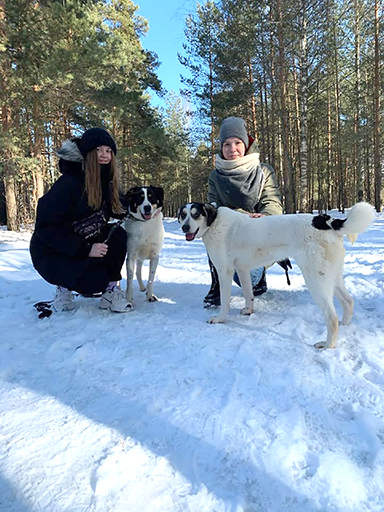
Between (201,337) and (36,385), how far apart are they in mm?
1290

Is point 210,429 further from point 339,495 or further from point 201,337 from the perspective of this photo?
point 201,337

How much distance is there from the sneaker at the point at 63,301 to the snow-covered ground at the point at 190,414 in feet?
0.78

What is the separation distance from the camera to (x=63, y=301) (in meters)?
3.39

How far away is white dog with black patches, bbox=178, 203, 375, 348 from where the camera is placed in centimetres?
254

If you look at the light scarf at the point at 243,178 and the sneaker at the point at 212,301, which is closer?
the sneaker at the point at 212,301

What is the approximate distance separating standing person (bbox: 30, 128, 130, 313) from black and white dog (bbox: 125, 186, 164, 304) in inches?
9.5

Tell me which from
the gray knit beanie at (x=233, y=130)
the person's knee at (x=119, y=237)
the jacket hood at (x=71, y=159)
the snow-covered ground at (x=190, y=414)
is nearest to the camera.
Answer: the snow-covered ground at (x=190, y=414)

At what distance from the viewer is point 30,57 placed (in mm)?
11461

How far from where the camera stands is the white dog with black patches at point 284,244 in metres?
2.54

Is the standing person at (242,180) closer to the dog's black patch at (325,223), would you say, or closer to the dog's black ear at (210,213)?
the dog's black ear at (210,213)

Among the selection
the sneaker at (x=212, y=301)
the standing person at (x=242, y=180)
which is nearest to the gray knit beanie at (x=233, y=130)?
the standing person at (x=242, y=180)

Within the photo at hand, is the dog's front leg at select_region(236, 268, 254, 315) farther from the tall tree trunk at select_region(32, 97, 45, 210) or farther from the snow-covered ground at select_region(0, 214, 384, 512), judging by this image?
the tall tree trunk at select_region(32, 97, 45, 210)

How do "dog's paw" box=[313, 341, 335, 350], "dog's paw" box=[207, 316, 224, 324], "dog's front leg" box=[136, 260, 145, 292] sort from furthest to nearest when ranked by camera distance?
"dog's front leg" box=[136, 260, 145, 292] → "dog's paw" box=[207, 316, 224, 324] → "dog's paw" box=[313, 341, 335, 350]

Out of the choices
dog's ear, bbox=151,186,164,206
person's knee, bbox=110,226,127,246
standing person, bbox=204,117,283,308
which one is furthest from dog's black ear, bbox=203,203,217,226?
person's knee, bbox=110,226,127,246
